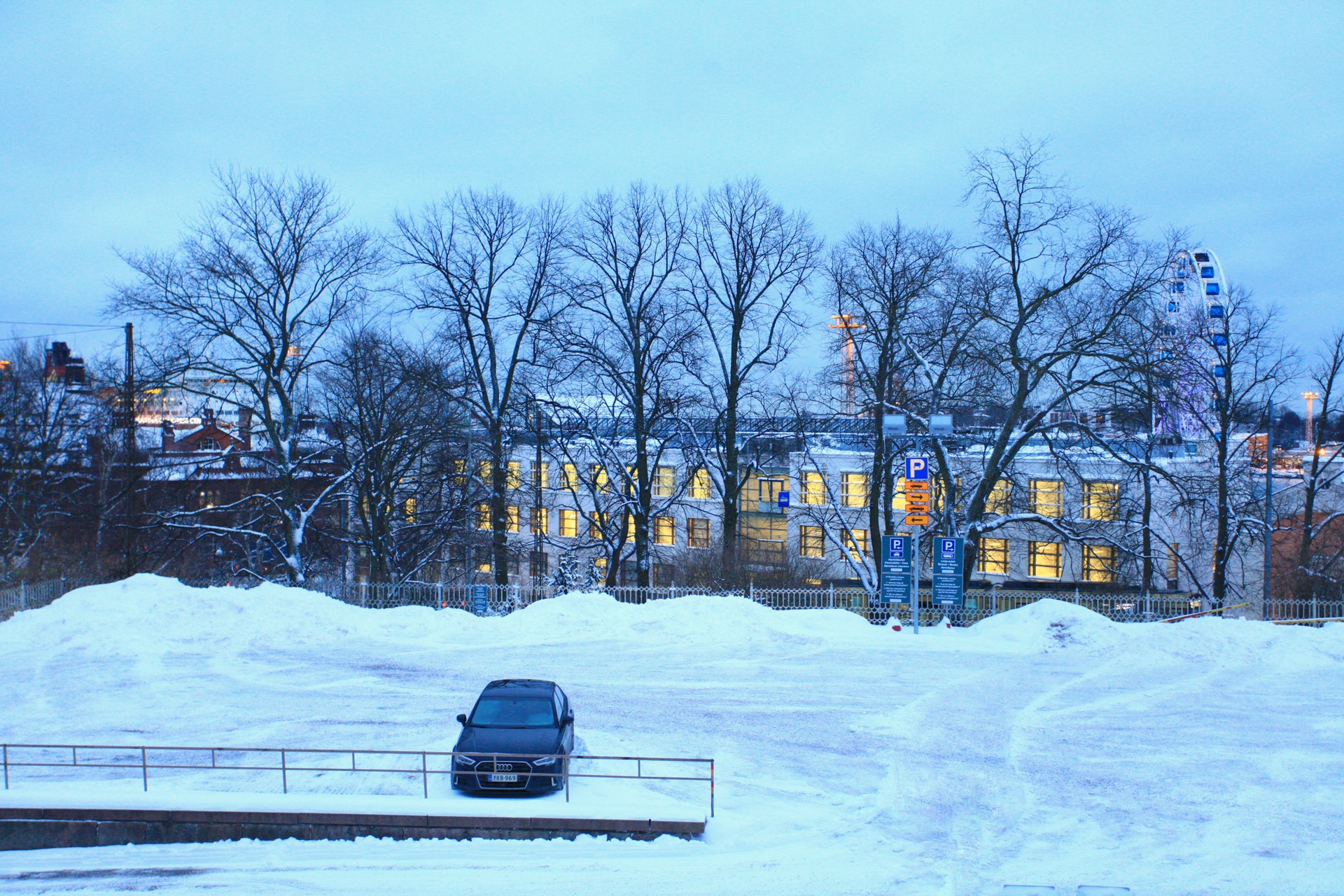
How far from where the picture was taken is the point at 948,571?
74.5 feet

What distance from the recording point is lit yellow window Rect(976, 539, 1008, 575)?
36938mm

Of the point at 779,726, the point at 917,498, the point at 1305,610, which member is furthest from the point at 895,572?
the point at 1305,610

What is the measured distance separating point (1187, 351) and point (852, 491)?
18.4 meters

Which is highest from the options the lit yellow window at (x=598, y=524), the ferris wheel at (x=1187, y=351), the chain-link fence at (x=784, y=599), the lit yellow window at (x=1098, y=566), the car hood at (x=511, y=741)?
the ferris wheel at (x=1187, y=351)

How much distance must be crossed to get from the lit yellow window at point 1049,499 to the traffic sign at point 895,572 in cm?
1499

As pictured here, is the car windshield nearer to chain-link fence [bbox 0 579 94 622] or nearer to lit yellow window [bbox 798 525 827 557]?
chain-link fence [bbox 0 579 94 622]

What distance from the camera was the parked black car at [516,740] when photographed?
1036 cm

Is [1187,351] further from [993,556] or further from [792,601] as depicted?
[993,556]

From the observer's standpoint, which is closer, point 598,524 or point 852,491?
point 598,524

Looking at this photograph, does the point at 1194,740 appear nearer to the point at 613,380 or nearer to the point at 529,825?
the point at 529,825

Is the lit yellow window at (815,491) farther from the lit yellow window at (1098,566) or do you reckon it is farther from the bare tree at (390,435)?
the bare tree at (390,435)

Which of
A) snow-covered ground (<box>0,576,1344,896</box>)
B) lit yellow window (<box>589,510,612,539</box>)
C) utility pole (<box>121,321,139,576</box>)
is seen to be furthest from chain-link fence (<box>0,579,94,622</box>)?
lit yellow window (<box>589,510,612,539</box>)

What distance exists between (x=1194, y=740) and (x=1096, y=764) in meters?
2.34

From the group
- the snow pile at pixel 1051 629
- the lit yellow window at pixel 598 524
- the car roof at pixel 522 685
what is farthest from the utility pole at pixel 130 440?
the snow pile at pixel 1051 629
